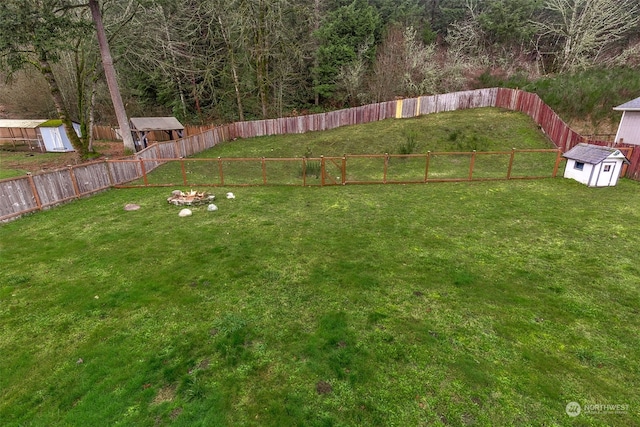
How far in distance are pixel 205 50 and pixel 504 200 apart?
99.9ft

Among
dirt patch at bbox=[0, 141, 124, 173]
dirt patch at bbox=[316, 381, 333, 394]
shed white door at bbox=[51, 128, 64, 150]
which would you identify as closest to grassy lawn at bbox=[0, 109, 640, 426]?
dirt patch at bbox=[316, 381, 333, 394]

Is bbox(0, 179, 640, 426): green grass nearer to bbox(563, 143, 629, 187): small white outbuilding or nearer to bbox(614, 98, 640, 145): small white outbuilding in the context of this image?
bbox(563, 143, 629, 187): small white outbuilding

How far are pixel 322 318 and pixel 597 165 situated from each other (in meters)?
14.3

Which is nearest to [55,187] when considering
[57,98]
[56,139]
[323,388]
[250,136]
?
[57,98]

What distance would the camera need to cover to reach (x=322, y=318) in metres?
5.88

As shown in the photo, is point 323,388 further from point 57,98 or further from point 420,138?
point 57,98

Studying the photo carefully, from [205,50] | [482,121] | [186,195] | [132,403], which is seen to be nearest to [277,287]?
[132,403]

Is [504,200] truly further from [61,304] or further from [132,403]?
[61,304]

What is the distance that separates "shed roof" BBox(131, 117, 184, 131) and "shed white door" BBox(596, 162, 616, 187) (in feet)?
89.0

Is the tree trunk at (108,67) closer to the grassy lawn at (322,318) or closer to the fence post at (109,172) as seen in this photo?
the fence post at (109,172)

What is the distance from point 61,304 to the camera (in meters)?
6.34

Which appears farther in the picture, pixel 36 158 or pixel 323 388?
pixel 36 158

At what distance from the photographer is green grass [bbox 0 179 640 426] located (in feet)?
13.9

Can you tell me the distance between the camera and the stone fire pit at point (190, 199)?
12.1 meters
